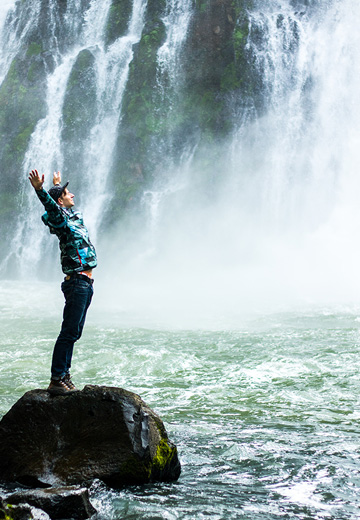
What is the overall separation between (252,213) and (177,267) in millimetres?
4326

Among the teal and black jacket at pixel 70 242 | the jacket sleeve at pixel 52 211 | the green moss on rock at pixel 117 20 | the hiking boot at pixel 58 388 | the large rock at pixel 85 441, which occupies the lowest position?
the large rock at pixel 85 441

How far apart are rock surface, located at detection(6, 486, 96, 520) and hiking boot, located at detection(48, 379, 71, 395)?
1010 mm

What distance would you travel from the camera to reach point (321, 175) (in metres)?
23.7

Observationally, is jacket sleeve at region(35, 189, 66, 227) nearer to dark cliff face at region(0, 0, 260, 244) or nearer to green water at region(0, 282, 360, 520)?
green water at region(0, 282, 360, 520)

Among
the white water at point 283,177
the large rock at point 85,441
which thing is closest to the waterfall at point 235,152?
the white water at point 283,177

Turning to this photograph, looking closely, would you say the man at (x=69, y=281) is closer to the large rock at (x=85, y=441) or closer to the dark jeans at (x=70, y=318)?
the dark jeans at (x=70, y=318)

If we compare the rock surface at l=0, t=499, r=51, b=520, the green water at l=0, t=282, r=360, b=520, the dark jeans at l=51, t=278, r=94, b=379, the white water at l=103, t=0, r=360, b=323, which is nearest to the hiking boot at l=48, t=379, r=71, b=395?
the dark jeans at l=51, t=278, r=94, b=379

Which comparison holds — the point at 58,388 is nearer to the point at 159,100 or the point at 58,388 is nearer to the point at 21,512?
the point at 21,512

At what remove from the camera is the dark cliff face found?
84.1ft

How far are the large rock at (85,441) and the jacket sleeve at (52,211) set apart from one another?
1.48 metres

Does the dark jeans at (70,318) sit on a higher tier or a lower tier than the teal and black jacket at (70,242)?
lower

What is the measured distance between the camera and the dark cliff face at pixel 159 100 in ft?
84.1

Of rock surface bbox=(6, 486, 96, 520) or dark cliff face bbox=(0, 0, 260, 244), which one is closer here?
rock surface bbox=(6, 486, 96, 520)

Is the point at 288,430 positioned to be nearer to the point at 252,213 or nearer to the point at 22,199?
the point at 252,213
